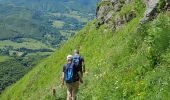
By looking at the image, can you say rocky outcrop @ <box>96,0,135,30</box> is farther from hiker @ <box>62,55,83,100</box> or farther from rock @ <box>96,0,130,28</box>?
hiker @ <box>62,55,83,100</box>

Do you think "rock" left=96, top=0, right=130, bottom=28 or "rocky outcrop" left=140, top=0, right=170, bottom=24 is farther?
"rock" left=96, top=0, right=130, bottom=28

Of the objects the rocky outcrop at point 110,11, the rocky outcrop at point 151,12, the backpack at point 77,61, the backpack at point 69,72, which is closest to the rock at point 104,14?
the rocky outcrop at point 110,11

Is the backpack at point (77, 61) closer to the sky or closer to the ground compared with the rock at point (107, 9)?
closer to the sky

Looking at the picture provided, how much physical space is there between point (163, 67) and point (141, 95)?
1.84 meters

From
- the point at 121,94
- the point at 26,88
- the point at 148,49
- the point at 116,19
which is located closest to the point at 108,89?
the point at 121,94

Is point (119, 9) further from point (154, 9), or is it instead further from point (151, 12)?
point (151, 12)

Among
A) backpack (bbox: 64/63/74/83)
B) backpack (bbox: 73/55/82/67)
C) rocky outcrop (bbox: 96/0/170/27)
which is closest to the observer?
backpack (bbox: 64/63/74/83)

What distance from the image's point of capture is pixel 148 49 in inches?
775

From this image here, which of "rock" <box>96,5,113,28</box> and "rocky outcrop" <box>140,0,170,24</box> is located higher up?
"rocky outcrop" <box>140,0,170,24</box>

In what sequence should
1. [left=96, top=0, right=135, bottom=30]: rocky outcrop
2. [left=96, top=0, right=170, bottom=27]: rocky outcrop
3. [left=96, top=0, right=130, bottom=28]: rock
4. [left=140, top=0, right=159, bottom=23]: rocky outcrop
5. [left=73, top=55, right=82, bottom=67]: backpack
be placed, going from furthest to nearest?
[left=96, top=0, right=130, bottom=28]: rock
[left=96, top=0, right=135, bottom=30]: rocky outcrop
[left=96, top=0, right=170, bottom=27]: rocky outcrop
[left=140, top=0, right=159, bottom=23]: rocky outcrop
[left=73, top=55, right=82, bottom=67]: backpack

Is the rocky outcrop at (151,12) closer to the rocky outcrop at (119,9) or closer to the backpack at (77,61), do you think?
the rocky outcrop at (119,9)

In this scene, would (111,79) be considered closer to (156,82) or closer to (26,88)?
(156,82)

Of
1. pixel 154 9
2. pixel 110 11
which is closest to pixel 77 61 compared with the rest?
pixel 154 9

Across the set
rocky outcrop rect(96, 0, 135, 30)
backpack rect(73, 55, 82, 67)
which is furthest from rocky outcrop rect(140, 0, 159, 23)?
rocky outcrop rect(96, 0, 135, 30)
